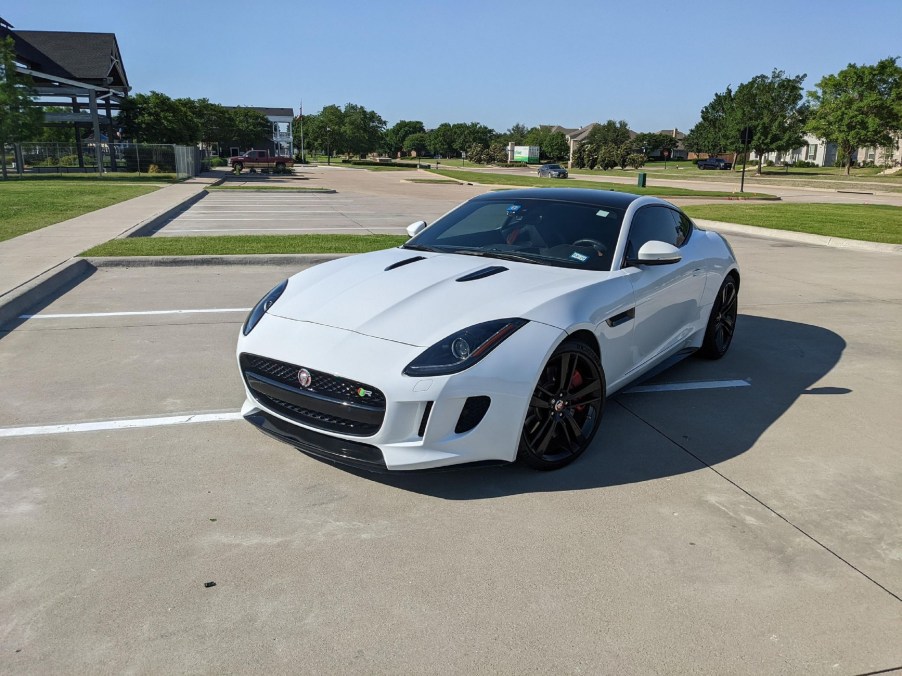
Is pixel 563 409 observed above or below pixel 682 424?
above

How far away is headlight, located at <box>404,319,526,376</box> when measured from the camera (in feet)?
11.1

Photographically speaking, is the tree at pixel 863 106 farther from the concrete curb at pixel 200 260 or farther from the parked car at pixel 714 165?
the concrete curb at pixel 200 260

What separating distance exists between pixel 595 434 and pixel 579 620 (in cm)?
169

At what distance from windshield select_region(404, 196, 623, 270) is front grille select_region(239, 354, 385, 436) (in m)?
1.68

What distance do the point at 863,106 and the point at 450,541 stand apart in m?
71.1

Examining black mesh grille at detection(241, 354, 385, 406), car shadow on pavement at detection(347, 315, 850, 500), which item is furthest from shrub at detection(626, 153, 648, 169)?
black mesh grille at detection(241, 354, 385, 406)

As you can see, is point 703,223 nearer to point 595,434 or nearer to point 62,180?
point 595,434

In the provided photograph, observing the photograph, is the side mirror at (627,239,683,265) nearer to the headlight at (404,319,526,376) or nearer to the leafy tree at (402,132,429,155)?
the headlight at (404,319,526,376)

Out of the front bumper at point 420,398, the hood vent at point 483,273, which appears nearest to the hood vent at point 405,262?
the hood vent at point 483,273

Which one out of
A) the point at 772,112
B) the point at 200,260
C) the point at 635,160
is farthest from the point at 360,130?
the point at 200,260

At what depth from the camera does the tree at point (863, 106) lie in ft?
201

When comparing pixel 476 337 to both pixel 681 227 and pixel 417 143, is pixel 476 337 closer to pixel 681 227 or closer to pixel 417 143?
pixel 681 227

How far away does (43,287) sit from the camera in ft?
26.4

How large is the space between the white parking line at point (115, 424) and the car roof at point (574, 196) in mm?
2517
